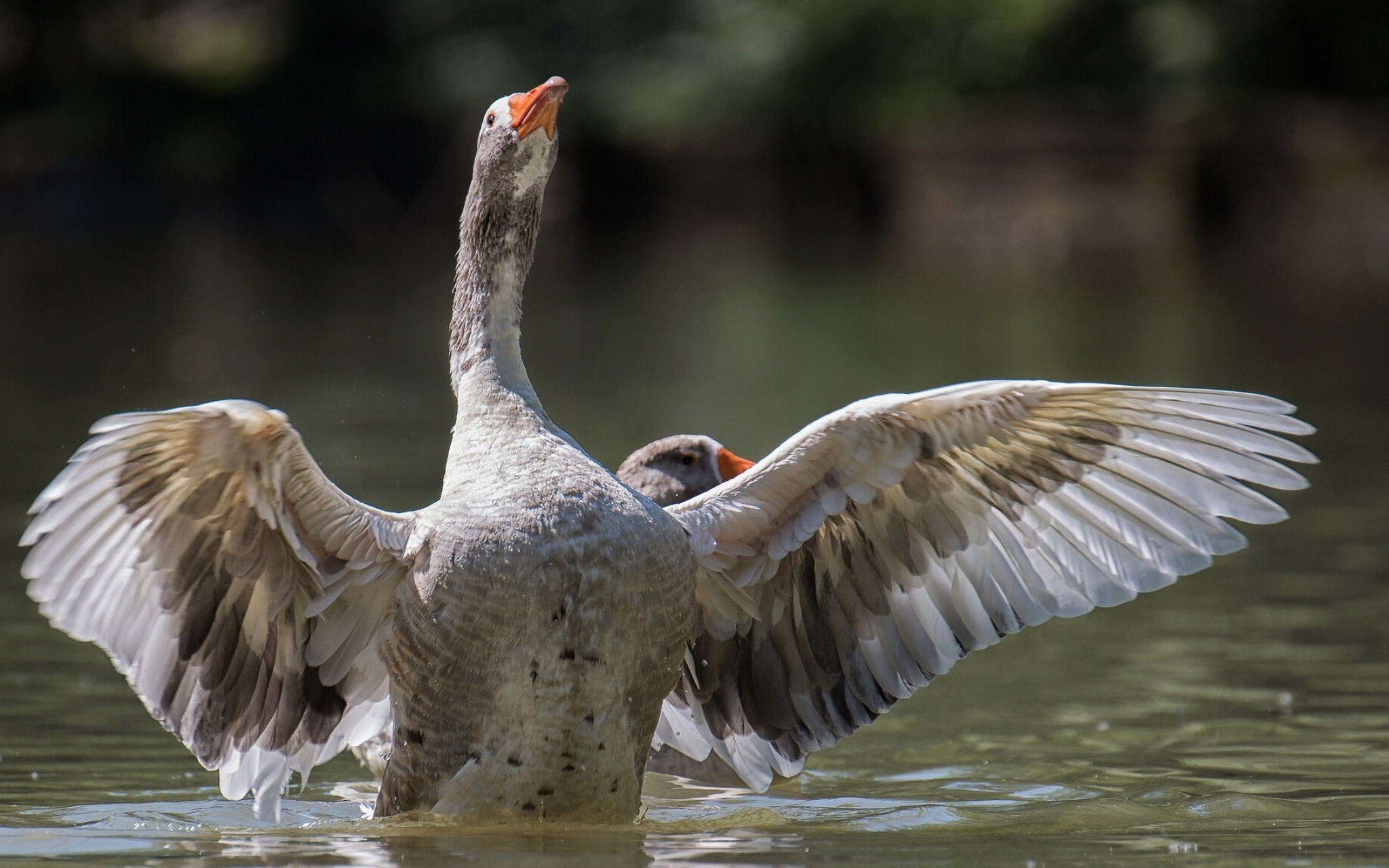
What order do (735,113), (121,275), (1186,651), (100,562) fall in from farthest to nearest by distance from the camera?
(735,113) < (121,275) < (1186,651) < (100,562)

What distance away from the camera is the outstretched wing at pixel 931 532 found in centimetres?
565

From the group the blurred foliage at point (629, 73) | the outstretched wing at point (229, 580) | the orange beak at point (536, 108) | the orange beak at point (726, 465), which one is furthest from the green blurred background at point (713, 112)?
the outstretched wing at point (229, 580)

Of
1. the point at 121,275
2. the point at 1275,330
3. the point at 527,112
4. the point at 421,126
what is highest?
the point at 421,126

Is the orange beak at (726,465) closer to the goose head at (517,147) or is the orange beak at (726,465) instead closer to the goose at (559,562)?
the goose at (559,562)

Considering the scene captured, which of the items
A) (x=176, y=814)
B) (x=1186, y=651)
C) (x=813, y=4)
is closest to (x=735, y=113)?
(x=813, y=4)

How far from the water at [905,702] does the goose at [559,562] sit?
34cm

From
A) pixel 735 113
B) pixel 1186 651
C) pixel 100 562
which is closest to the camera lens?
pixel 100 562

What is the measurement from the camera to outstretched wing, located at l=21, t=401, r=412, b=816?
5203 mm

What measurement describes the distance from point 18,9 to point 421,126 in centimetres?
1040

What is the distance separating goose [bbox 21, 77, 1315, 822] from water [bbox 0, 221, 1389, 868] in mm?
344

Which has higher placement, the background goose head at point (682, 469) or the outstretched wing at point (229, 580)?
the background goose head at point (682, 469)

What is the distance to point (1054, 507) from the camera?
5980 millimetres

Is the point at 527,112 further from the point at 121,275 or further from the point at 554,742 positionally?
the point at 121,275

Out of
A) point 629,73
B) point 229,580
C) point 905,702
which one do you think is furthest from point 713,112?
point 229,580
